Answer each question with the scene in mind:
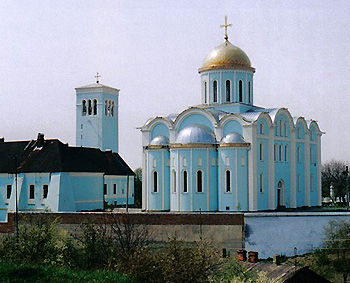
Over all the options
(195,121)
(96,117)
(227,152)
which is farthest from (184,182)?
(96,117)

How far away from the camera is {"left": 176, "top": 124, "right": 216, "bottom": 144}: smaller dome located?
1406 inches

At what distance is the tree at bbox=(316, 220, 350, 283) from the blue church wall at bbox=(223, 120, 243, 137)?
9.03 meters

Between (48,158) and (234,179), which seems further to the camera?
(48,158)

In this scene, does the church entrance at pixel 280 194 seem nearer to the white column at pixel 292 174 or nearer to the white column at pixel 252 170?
the white column at pixel 292 174

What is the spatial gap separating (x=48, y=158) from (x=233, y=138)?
1139 centimetres

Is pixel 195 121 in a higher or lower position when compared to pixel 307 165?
higher

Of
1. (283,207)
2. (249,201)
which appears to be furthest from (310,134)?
(249,201)

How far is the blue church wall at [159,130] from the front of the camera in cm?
3884

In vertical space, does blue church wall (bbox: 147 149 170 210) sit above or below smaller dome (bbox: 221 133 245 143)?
below

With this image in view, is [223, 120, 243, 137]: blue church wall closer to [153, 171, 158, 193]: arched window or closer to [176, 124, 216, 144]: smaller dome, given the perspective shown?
[176, 124, 216, 144]: smaller dome

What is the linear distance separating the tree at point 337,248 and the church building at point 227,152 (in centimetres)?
675

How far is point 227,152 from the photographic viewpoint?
3553 cm

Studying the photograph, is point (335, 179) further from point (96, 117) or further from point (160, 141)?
point (160, 141)

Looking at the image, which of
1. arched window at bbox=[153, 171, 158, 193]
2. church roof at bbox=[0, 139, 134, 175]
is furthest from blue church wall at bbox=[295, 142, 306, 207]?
church roof at bbox=[0, 139, 134, 175]
